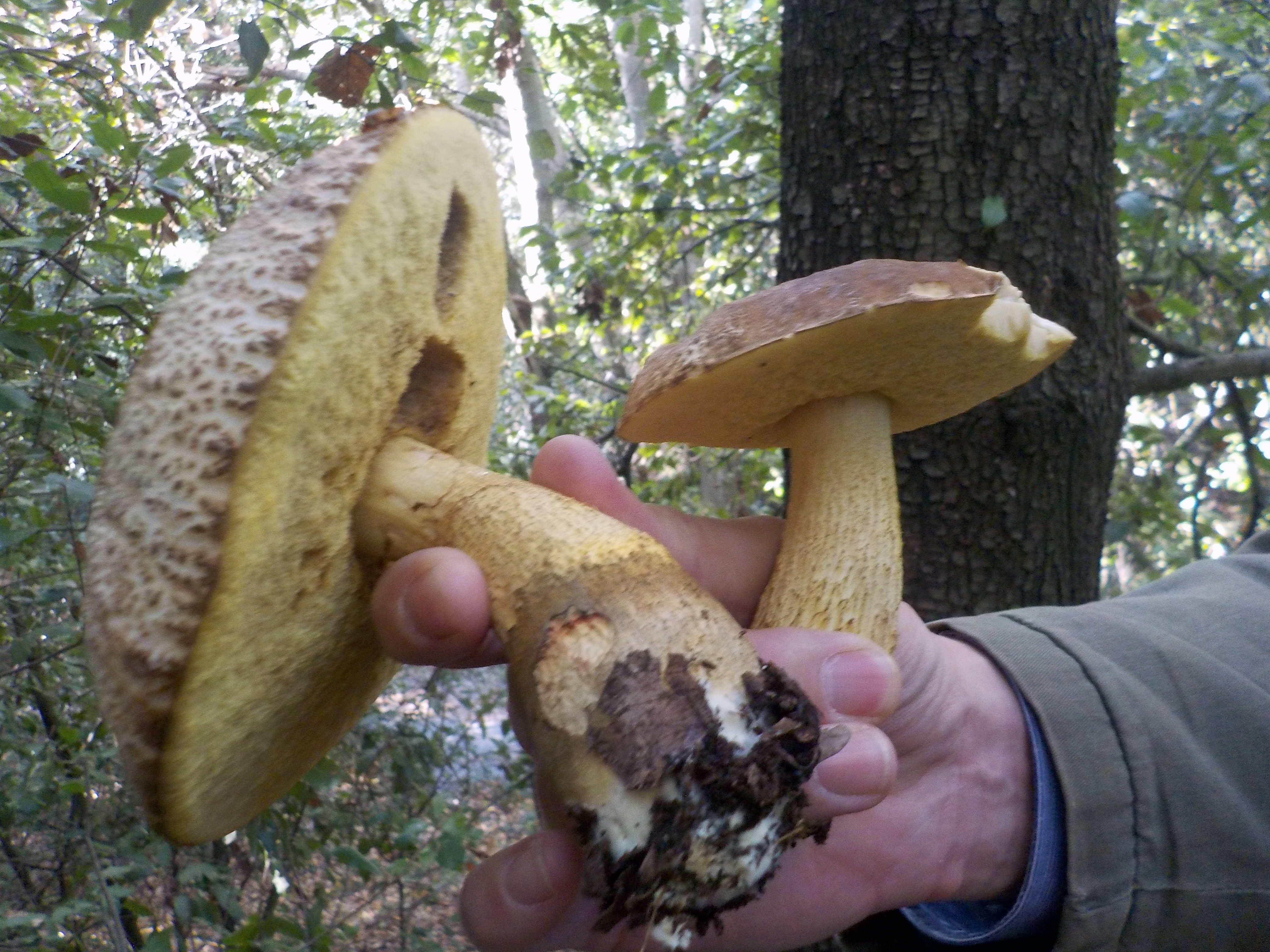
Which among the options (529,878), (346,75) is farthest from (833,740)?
(346,75)

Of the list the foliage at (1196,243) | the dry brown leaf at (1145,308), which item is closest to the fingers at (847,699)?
the foliage at (1196,243)

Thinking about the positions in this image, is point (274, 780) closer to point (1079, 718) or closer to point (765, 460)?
point (1079, 718)

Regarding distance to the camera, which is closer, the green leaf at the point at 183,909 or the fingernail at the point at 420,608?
the fingernail at the point at 420,608

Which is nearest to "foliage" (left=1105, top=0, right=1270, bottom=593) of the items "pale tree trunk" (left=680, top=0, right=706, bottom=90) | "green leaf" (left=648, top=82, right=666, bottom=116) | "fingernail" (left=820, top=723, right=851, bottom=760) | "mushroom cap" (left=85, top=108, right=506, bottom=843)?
"green leaf" (left=648, top=82, right=666, bottom=116)

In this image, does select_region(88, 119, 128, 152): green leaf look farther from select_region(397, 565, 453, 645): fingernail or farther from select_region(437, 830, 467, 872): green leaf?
select_region(437, 830, 467, 872): green leaf

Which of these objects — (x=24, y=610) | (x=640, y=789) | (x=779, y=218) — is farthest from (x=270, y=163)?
(x=640, y=789)

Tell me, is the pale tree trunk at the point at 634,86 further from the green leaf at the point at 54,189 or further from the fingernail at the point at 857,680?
the fingernail at the point at 857,680

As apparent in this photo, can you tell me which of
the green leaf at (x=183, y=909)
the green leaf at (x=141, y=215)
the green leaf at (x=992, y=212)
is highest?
the green leaf at (x=992, y=212)

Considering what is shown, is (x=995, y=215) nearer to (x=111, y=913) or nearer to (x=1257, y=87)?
(x=1257, y=87)
